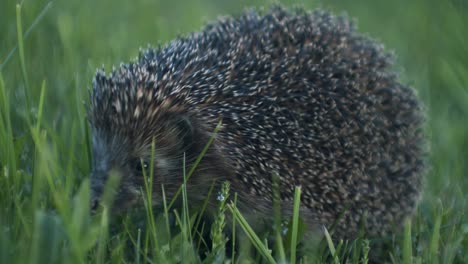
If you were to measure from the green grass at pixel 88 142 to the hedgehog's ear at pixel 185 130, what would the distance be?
1.25ft

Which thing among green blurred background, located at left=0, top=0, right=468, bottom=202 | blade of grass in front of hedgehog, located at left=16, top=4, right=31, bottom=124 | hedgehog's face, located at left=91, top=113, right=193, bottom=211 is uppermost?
green blurred background, located at left=0, top=0, right=468, bottom=202

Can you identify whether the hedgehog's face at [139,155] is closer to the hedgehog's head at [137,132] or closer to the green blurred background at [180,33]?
the hedgehog's head at [137,132]

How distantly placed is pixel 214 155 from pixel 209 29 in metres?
1.28

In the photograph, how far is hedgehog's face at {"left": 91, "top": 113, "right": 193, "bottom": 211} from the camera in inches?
167

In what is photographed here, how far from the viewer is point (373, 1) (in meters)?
10.9

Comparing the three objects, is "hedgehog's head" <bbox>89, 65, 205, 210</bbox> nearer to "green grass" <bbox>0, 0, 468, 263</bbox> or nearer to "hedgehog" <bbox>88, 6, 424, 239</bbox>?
"hedgehog" <bbox>88, 6, 424, 239</bbox>

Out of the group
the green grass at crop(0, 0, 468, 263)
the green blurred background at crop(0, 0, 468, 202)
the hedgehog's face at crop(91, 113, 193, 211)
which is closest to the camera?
the green grass at crop(0, 0, 468, 263)

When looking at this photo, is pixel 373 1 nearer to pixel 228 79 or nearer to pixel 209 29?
pixel 209 29

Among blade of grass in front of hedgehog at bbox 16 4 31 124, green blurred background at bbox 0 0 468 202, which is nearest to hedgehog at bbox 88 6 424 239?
blade of grass in front of hedgehog at bbox 16 4 31 124

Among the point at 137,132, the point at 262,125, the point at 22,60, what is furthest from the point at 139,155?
the point at 22,60

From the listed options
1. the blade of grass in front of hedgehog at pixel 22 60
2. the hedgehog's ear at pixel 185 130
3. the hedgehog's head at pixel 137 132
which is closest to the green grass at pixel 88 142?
the blade of grass in front of hedgehog at pixel 22 60

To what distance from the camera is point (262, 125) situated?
14.3 ft

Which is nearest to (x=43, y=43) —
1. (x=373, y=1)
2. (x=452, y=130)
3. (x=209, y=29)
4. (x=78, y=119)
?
(x=78, y=119)

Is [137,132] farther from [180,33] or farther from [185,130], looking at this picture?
[180,33]
